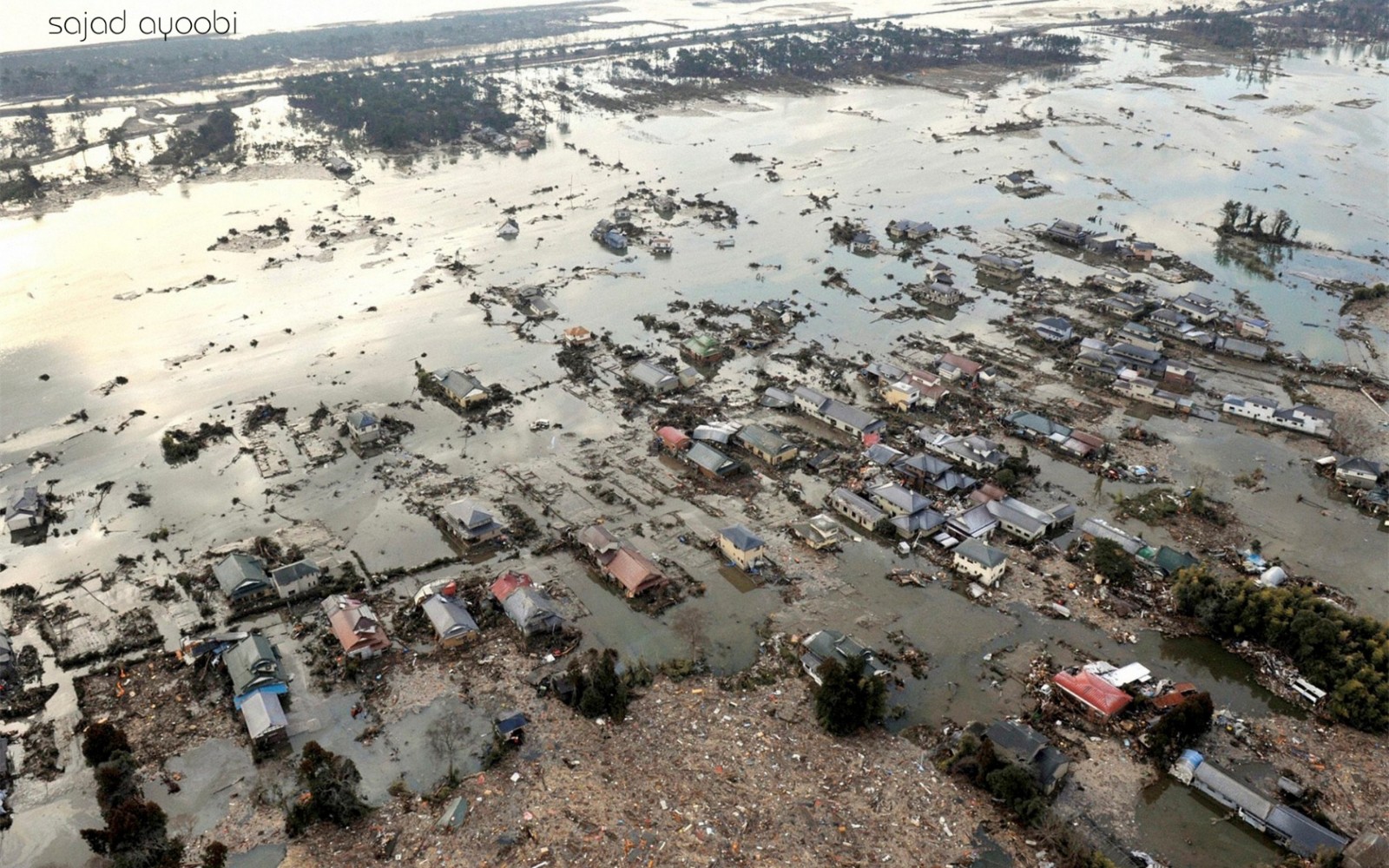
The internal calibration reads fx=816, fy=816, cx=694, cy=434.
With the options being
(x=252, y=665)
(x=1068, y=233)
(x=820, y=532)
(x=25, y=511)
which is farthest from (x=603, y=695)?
(x=1068, y=233)

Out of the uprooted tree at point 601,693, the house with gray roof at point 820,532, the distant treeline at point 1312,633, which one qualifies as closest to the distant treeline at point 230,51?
the house with gray roof at point 820,532

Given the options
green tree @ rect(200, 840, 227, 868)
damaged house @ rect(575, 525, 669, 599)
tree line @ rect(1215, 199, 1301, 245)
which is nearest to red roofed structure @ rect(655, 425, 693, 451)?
damaged house @ rect(575, 525, 669, 599)

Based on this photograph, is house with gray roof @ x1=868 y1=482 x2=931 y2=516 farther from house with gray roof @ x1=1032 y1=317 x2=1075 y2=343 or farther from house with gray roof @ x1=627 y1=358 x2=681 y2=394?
house with gray roof @ x1=1032 y1=317 x2=1075 y2=343

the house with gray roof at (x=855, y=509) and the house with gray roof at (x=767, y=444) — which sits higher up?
the house with gray roof at (x=767, y=444)

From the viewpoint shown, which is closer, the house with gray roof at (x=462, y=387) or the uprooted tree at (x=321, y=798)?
the uprooted tree at (x=321, y=798)

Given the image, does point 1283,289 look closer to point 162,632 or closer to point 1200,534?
point 1200,534

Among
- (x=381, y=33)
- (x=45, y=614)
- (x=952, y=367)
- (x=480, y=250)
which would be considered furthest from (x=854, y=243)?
(x=381, y=33)

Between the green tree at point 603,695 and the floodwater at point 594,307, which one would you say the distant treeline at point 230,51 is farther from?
the green tree at point 603,695
